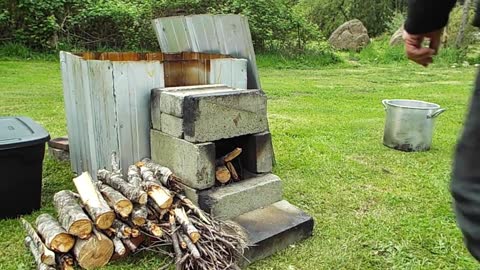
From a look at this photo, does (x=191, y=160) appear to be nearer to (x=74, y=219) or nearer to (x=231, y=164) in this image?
(x=231, y=164)

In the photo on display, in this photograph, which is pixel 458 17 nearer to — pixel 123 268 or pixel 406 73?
pixel 406 73

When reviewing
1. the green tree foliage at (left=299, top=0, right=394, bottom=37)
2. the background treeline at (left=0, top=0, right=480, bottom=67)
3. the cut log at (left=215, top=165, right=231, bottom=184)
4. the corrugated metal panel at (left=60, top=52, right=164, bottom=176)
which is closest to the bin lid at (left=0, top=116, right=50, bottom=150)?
the corrugated metal panel at (left=60, top=52, right=164, bottom=176)

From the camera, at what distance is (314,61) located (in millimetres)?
9953

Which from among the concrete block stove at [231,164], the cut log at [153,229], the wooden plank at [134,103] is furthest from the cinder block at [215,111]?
the cut log at [153,229]

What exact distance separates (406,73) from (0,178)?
839 centimetres

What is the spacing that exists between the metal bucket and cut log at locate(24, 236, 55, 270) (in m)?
2.87

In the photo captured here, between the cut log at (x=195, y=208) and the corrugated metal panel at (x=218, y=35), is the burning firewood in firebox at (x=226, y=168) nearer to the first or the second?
the cut log at (x=195, y=208)

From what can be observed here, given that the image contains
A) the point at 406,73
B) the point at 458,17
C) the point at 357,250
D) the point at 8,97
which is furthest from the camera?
the point at 458,17

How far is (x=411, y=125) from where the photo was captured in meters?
3.58

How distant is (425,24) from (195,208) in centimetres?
135

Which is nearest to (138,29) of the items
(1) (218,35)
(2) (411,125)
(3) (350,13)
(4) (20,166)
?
(1) (218,35)

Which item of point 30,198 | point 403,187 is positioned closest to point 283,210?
point 403,187

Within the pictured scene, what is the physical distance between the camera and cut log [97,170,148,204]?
191 cm

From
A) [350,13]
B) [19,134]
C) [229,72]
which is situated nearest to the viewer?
[19,134]
